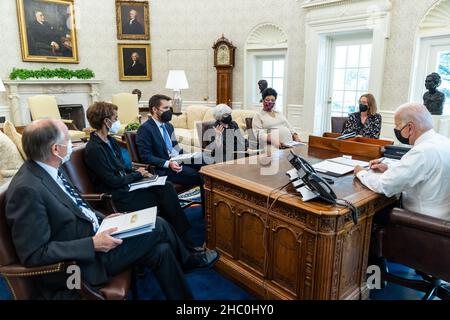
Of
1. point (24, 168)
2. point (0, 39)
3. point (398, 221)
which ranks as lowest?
point (398, 221)

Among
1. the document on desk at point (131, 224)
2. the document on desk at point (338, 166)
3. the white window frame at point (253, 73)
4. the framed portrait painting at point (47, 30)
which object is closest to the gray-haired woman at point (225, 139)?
the document on desk at point (338, 166)

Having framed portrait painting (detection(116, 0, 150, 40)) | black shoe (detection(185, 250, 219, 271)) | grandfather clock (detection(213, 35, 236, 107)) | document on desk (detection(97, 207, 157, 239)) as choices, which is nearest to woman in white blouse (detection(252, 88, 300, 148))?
black shoe (detection(185, 250, 219, 271))

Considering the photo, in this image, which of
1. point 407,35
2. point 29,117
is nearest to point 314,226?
point 407,35

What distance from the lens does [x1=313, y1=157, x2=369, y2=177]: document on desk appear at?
2191 mm

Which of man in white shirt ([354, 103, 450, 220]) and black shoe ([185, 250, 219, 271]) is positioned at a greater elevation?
man in white shirt ([354, 103, 450, 220])

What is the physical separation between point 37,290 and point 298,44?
6.25 metres

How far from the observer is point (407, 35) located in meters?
5.12

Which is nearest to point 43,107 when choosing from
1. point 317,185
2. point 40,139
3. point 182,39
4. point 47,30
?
point 47,30

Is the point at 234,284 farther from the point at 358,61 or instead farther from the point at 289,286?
the point at 358,61

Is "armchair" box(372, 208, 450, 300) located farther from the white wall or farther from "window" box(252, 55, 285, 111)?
"window" box(252, 55, 285, 111)

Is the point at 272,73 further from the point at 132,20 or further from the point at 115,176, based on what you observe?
the point at 115,176

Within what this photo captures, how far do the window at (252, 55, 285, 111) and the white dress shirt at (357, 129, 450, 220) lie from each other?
547 centimetres

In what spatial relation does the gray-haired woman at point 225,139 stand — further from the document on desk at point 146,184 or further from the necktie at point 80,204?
the necktie at point 80,204

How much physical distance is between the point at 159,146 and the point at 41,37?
5564 mm
